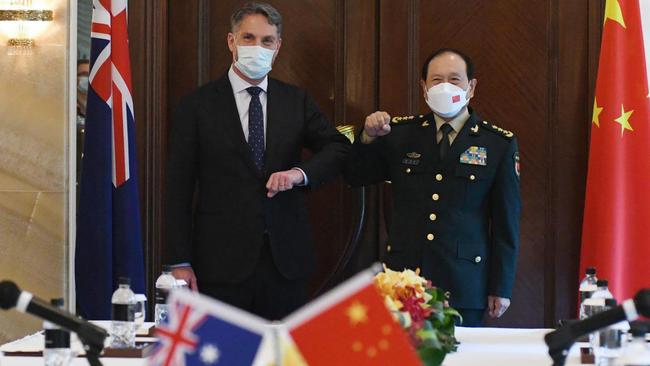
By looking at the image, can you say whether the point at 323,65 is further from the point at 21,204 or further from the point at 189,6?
the point at 21,204

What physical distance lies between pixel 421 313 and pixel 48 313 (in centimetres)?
89

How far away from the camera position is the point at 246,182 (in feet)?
11.5

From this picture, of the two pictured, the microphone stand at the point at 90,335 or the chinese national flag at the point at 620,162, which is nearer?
the microphone stand at the point at 90,335

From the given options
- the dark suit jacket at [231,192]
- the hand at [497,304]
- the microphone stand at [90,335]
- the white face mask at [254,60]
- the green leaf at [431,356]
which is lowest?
the hand at [497,304]

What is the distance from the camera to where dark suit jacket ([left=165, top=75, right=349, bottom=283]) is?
11.4 feet

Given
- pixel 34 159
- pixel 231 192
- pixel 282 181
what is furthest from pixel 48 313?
pixel 34 159

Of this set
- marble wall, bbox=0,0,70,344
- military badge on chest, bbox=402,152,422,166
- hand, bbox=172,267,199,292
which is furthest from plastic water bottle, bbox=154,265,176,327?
marble wall, bbox=0,0,70,344

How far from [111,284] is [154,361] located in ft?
8.34

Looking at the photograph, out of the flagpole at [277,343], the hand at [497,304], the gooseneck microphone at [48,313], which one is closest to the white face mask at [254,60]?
the hand at [497,304]

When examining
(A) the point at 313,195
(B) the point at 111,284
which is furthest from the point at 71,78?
(A) the point at 313,195

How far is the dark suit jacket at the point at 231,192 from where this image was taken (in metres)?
3.47

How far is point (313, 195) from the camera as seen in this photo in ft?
14.0

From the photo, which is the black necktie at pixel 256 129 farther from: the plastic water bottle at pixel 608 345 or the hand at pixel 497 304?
the plastic water bottle at pixel 608 345

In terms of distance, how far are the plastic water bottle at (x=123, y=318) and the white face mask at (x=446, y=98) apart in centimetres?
146
